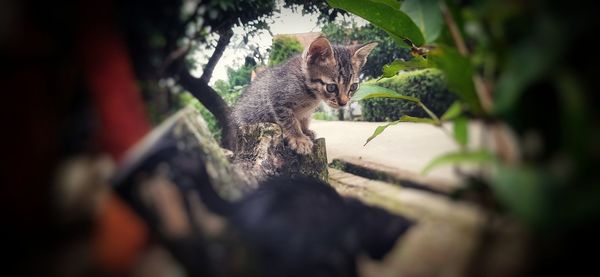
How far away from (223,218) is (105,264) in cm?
22

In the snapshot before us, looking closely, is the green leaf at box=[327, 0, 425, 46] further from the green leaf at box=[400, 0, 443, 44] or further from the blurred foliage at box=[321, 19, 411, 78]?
the blurred foliage at box=[321, 19, 411, 78]

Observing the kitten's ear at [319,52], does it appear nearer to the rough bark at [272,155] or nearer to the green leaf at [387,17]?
the rough bark at [272,155]

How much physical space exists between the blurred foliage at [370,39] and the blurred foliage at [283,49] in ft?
1.06

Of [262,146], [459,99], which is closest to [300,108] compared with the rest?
[262,146]

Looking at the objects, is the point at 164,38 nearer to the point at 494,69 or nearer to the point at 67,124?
the point at 67,124

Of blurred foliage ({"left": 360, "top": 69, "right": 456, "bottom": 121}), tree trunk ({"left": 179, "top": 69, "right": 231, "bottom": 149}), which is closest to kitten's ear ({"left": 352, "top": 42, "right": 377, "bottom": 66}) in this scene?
blurred foliage ({"left": 360, "top": 69, "right": 456, "bottom": 121})

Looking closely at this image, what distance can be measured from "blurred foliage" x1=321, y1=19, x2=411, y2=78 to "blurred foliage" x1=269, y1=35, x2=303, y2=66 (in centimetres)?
32

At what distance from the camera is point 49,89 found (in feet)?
1.83

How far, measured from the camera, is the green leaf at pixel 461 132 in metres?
0.64

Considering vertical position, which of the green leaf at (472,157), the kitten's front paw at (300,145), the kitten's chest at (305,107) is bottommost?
the kitten's front paw at (300,145)

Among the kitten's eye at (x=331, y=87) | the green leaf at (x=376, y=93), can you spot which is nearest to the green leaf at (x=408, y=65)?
the green leaf at (x=376, y=93)

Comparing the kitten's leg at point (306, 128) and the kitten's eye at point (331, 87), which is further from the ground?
the kitten's eye at point (331, 87)

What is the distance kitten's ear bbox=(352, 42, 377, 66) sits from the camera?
2.66m

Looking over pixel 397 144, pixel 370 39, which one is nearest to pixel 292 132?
pixel 397 144
